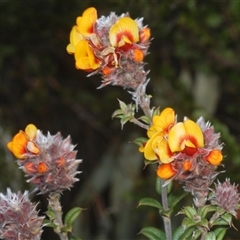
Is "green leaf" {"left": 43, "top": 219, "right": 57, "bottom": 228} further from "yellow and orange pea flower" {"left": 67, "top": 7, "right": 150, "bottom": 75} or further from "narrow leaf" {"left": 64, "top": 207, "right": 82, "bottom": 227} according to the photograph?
A: "yellow and orange pea flower" {"left": 67, "top": 7, "right": 150, "bottom": 75}

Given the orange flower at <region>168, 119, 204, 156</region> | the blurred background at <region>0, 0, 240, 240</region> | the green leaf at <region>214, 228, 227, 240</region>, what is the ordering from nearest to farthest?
the orange flower at <region>168, 119, 204, 156</region> < the green leaf at <region>214, 228, 227, 240</region> < the blurred background at <region>0, 0, 240, 240</region>

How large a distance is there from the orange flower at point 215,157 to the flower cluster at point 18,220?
296 mm

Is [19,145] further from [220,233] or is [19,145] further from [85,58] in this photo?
[220,233]

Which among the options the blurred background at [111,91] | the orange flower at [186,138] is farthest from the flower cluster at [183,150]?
the blurred background at [111,91]

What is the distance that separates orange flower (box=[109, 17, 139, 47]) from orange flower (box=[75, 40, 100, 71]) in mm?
42

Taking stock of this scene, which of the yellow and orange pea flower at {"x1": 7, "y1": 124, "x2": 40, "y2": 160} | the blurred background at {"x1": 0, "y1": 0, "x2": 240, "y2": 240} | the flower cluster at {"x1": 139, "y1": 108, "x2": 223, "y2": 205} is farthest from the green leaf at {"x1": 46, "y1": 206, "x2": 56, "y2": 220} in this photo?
the blurred background at {"x1": 0, "y1": 0, "x2": 240, "y2": 240}

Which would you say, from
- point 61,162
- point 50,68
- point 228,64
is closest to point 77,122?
point 50,68

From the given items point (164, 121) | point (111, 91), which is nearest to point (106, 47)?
point (164, 121)

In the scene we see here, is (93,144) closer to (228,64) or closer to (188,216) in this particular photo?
(228,64)

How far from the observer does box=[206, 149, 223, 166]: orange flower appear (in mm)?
957

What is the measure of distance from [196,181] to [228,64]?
1.44 meters

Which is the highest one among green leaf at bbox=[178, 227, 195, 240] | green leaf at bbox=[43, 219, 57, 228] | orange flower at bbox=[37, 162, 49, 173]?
orange flower at bbox=[37, 162, 49, 173]

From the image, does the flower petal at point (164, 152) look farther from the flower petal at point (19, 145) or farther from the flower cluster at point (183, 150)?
the flower petal at point (19, 145)

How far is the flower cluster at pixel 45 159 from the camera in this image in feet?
3.41
